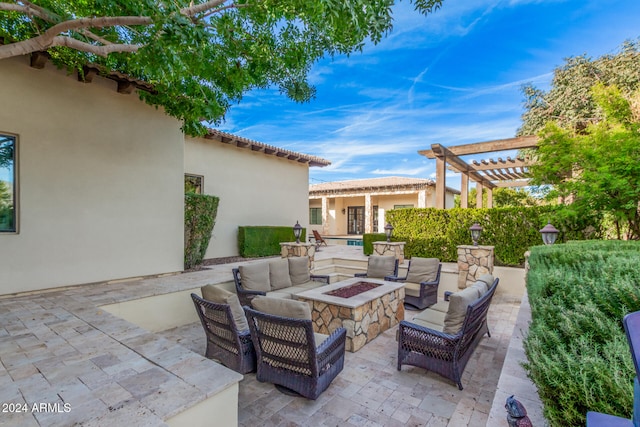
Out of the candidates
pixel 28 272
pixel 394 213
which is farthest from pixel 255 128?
pixel 28 272

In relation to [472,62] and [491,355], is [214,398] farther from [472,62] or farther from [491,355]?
[472,62]

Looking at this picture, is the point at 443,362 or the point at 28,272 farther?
the point at 28,272

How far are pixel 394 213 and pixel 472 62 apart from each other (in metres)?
5.65

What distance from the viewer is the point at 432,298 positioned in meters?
6.49

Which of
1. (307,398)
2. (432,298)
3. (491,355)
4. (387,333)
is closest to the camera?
(307,398)

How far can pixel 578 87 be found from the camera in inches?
508

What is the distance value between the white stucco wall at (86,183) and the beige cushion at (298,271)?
303 centimetres

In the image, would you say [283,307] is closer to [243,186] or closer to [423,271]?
[423,271]

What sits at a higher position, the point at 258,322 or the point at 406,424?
the point at 258,322

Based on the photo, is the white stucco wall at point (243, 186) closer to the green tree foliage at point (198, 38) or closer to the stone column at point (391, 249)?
the green tree foliage at point (198, 38)

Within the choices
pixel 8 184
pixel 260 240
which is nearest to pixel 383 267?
pixel 260 240

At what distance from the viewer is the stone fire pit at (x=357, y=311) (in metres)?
4.45

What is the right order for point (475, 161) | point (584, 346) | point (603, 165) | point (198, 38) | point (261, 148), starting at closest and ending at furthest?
1. point (584, 346)
2. point (198, 38)
3. point (603, 165)
4. point (475, 161)
5. point (261, 148)

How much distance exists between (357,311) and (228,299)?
2.01 m
